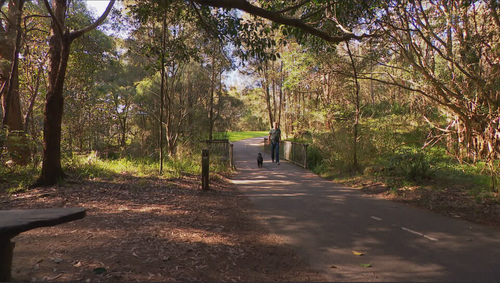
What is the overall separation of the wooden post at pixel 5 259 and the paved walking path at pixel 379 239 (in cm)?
311

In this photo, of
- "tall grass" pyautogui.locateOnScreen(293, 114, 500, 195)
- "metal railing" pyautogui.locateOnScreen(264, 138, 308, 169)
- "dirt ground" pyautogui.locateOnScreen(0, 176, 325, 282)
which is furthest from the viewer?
"metal railing" pyautogui.locateOnScreen(264, 138, 308, 169)

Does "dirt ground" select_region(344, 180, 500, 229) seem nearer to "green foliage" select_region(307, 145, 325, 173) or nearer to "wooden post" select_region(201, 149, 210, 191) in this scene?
"wooden post" select_region(201, 149, 210, 191)

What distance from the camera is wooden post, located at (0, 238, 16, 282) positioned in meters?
2.56

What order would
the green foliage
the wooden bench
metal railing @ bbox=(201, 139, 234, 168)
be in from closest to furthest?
the wooden bench, the green foliage, metal railing @ bbox=(201, 139, 234, 168)

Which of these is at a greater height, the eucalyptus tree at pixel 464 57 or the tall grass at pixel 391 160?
the eucalyptus tree at pixel 464 57

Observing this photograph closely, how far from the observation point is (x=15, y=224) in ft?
8.07

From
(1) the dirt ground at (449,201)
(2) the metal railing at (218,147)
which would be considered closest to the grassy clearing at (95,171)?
(2) the metal railing at (218,147)

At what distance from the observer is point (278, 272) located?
131 inches

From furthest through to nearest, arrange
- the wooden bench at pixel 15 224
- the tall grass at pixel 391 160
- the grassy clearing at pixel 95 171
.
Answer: the tall grass at pixel 391 160
the grassy clearing at pixel 95 171
the wooden bench at pixel 15 224

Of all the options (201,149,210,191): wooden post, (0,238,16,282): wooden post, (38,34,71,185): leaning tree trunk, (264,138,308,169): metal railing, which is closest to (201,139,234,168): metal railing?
(264,138,308,169): metal railing

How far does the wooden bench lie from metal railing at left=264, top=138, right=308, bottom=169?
10090mm

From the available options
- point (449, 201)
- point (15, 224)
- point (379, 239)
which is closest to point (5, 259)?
point (15, 224)

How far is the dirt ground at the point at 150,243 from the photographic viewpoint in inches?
119

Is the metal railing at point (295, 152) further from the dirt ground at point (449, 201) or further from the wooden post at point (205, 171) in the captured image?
the wooden post at point (205, 171)
